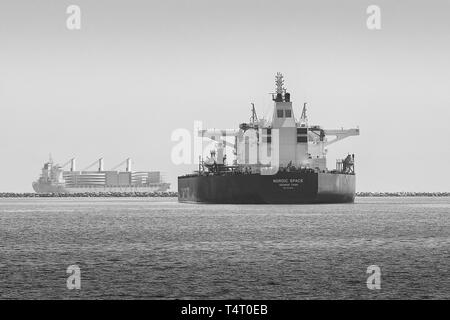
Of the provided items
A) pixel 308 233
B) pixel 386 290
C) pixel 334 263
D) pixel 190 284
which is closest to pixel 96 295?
pixel 190 284

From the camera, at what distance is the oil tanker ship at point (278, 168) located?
95000 mm

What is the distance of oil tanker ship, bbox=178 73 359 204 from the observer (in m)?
95.0

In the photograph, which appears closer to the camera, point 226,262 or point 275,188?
point 226,262

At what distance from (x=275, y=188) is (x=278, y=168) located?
324cm

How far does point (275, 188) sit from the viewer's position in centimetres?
9506
